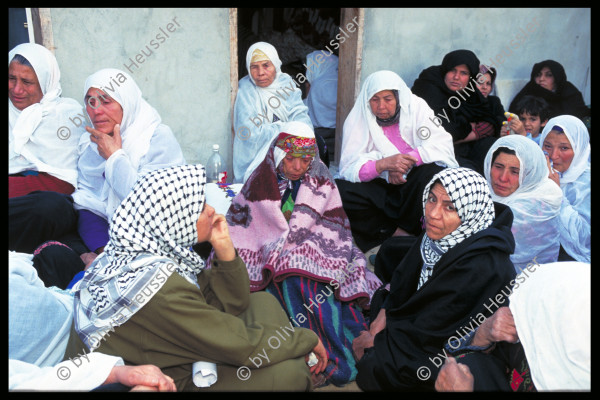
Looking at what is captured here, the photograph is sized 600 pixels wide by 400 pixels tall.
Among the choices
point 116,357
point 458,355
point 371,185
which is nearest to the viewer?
point 116,357

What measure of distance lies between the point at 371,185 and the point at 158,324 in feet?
8.66

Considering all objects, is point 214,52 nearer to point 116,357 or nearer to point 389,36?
point 389,36

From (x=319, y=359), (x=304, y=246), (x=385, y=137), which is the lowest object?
(x=319, y=359)

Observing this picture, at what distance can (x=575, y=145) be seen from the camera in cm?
380

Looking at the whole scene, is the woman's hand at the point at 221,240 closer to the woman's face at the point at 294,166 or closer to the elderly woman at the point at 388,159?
the woman's face at the point at 294,166

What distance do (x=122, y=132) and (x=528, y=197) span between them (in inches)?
109

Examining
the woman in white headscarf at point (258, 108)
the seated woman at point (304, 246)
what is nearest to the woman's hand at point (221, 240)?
the seated woman at point (304, 246)

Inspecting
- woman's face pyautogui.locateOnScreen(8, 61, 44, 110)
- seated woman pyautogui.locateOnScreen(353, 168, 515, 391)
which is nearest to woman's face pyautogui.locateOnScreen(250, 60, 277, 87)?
A: woman's face pyautogui.locateOnScreen(8, 61, 44, 110)

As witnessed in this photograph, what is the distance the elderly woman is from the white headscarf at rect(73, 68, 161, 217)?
161 cm

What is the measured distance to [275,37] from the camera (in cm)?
765

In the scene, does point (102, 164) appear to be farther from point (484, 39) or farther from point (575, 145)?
point (484, 39)

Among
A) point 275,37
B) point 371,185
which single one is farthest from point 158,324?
point 275,37

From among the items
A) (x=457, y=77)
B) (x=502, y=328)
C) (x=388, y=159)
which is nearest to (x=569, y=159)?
(x=388, y=159)

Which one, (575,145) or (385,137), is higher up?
(385,137)
